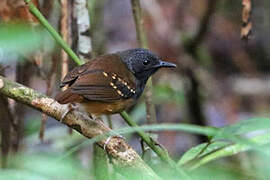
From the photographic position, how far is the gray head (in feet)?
11.0

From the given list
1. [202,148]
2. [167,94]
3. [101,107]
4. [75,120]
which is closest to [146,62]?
[101,107]

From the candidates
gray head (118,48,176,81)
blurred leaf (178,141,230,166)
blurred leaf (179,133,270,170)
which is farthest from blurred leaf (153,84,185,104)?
blurred leaf (178,141,230,166)

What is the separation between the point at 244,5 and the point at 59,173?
1.82 metres

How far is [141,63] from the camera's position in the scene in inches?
133

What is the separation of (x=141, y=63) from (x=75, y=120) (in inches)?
44.1

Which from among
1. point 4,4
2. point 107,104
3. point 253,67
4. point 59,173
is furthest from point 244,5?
point 253,67

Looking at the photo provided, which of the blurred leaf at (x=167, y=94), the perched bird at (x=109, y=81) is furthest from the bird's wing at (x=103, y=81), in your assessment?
the blurred leaf at (x=167, y=94)

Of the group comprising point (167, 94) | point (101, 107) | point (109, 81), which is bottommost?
point (167, 94)

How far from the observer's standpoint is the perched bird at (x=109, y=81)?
277 cm

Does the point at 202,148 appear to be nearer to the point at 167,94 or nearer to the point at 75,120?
the point at 75,120

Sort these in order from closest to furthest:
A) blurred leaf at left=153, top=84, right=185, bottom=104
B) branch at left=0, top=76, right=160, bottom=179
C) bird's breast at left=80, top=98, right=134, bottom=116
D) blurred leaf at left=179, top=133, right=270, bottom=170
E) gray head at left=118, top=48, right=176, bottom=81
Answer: branch at left=0, top=76, right=160, bottom=179
blurred leaf at left=179, top=133, right=270, bottom=170
bird's breast at left=80, top=98, right=134, bottom=116
gray head at left=118, top=48, right=176, bottom=81
blurred leaf at left=153, top=84, right=185, bottom=104

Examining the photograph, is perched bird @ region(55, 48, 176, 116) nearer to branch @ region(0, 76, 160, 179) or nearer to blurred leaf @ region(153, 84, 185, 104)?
branch @ region(0, 76, 160, 179)

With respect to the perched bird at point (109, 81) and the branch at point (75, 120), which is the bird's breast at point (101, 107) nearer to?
the perched bird at point (109, 81)

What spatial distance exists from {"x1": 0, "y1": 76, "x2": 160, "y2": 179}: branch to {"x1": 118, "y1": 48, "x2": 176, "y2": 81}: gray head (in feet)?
3.25
